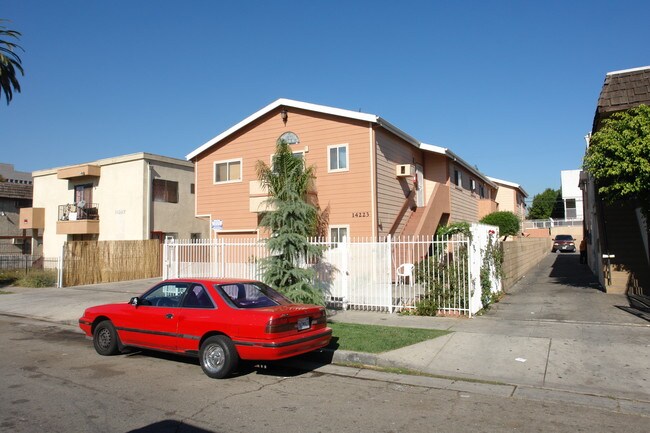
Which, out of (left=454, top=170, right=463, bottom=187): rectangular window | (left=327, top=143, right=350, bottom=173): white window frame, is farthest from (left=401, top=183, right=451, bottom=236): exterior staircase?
(left=327, top=143, right=350, bottom=173): white window frame

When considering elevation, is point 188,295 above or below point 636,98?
below

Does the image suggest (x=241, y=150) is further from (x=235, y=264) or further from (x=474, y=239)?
(x=474, y=239)

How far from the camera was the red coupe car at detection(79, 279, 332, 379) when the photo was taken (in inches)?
271

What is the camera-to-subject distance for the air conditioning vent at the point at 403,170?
17.5 meters

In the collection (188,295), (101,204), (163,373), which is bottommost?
(163,373)

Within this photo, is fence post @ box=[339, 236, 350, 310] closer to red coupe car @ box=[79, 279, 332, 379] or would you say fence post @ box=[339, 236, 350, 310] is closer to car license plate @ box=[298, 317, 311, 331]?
red coupe car @ box=[79, 279, 332, 379]

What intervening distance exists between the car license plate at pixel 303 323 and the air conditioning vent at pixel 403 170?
36.1ft

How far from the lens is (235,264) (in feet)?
48.4

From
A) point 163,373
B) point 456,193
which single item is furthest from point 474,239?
point 456,193

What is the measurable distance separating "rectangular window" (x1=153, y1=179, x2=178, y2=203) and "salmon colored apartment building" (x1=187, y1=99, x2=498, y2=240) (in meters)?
6.88

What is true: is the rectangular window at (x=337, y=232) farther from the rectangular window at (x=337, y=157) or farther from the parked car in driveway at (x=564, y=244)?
the parked car in driveway at (x=564, y=244)

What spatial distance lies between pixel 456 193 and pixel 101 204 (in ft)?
62.3

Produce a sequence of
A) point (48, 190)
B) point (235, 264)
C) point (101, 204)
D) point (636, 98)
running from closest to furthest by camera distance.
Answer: point (636, 98), point (235, 264), point (101, 204), point (48, 190)

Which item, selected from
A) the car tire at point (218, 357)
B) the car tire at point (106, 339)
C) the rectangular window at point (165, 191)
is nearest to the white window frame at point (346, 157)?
the car tire at point (106, 339)
